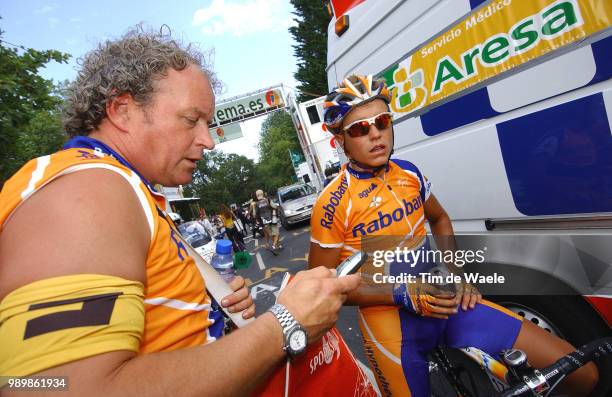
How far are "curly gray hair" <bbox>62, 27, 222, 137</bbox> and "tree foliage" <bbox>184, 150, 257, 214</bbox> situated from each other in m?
64.8

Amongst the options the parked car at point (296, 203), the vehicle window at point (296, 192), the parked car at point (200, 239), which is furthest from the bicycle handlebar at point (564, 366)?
the vehicle window at point (296, 192)

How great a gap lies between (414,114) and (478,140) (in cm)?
59

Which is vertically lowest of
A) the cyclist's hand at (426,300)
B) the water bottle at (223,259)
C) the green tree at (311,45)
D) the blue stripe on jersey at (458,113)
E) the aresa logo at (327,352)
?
the cyclist's hand at (426,300)

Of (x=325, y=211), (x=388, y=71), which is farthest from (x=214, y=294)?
(x=388, y=71)

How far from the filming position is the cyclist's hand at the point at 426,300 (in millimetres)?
1695

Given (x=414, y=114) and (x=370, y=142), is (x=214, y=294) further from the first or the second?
(x=414, y=114)

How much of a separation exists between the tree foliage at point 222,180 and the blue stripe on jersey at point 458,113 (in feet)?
212

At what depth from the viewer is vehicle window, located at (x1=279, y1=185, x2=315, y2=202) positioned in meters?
15.1

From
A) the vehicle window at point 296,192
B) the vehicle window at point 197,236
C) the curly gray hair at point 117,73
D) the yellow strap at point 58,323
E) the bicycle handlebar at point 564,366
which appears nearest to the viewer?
the yellow strap at point 58,323

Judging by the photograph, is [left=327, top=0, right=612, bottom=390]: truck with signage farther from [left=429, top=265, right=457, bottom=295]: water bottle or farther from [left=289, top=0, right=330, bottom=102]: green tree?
[left=289, top=0, right=330, bottom=102]: green tree

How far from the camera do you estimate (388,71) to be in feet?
8.46

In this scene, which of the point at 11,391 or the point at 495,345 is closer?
the point at 11,391

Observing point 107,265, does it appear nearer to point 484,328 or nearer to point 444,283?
point 444,283

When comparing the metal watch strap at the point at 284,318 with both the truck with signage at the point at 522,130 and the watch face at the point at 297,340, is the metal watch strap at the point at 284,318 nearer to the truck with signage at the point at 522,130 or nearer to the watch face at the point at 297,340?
the watch face at the point at 297,340
